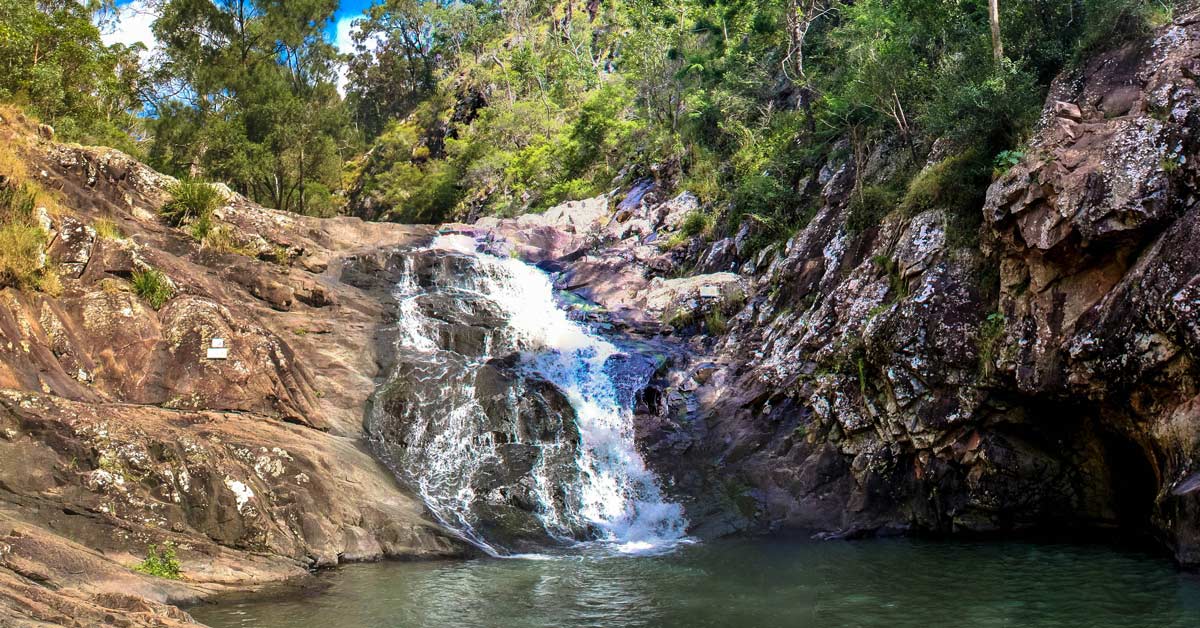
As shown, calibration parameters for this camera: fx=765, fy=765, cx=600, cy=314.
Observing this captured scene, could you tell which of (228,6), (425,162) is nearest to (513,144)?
(425,162)

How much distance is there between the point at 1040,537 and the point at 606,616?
8850mm

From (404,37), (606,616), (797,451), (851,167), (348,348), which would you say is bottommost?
(606,616)

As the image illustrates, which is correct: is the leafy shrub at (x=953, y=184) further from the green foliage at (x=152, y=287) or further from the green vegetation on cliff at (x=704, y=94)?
the green foliage at (x=152, y=287)

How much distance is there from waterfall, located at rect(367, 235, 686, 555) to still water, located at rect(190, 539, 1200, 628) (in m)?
2.23

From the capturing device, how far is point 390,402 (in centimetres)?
1908

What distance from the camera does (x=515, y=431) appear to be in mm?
18797

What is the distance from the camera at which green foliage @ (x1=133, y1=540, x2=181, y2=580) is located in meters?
11.1

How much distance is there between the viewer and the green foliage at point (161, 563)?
36.3 ft

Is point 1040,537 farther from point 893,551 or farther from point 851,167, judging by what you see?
point 851,167

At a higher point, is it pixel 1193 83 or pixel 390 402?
pixel 1193 83

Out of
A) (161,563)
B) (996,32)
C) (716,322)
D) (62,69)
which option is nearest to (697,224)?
(716,322)

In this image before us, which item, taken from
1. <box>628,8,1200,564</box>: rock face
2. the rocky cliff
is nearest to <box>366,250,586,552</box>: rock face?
the rocky cliff

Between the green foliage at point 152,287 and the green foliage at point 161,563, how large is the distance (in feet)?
24.5

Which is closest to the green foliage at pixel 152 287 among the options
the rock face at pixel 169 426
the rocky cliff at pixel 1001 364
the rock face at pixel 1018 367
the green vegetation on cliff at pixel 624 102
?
the rock face at pixel 169 426
